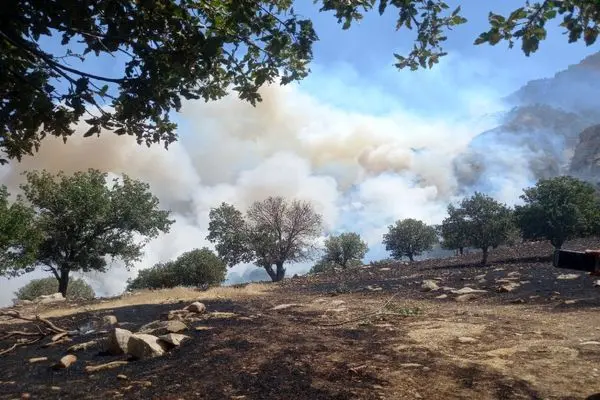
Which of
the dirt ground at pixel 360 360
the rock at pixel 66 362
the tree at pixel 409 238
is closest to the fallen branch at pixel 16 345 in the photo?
the dirt ground at pixel 360 360

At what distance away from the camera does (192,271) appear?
1335 inches

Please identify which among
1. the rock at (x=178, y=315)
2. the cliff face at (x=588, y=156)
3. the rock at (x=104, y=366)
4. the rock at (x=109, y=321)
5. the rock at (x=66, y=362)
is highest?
the cliff face at (x=588, y=156)

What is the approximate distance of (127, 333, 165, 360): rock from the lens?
6.71 meters

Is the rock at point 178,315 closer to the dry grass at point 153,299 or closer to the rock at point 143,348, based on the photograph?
the rock at point 143,348

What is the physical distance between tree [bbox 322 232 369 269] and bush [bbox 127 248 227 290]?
1720 cm

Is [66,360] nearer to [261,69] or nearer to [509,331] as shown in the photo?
[261,69]

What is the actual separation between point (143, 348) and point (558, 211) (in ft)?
88.1

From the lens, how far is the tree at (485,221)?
2678cm

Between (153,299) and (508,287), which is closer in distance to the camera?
(508,287)

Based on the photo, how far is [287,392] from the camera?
15.7ft

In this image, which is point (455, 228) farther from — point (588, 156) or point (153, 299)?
point (588, 156)

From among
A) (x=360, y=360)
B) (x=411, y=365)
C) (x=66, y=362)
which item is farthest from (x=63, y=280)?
(x=411, y=365)

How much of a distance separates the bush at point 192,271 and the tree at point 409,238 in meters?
25.7

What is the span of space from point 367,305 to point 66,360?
320 inches
